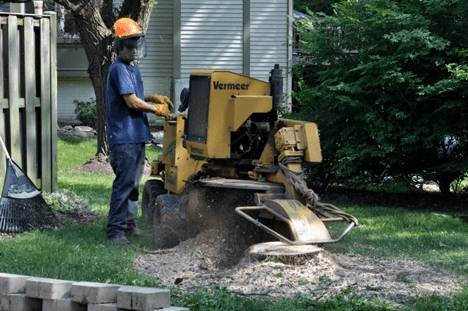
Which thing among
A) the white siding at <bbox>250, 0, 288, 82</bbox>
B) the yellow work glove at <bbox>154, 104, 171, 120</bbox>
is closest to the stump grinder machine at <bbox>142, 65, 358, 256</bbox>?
the yellow work glove at <bbox>154, 104, 171, 120</bbox>

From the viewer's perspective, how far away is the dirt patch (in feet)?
19.1

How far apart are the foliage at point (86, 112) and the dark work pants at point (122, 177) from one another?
14.4 meters

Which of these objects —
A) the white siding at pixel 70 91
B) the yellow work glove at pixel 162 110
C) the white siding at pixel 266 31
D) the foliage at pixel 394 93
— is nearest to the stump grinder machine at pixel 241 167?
the yellow work glove at pixel 162 110

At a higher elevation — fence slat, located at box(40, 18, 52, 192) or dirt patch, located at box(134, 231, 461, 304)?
fence slat, located at box(40, 18, 52, 192)

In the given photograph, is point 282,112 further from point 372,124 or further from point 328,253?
point 328,253

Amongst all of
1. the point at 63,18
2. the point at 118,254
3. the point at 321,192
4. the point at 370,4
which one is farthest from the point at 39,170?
the point at 63,18

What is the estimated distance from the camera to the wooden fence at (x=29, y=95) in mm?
9711

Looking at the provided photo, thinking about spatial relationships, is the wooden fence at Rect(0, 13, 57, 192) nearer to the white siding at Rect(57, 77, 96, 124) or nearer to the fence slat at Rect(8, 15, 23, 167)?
the fence slat at Rect(8, 15, 23, 167)

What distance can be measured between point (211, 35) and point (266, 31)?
1640 mm

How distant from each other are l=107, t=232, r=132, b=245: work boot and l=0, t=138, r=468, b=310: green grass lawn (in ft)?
0.25

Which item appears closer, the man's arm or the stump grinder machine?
the stump grinder machine

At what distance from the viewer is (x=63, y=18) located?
23344 millimetres

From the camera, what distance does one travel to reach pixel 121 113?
8.07 metres

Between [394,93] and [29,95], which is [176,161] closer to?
[29,95]
